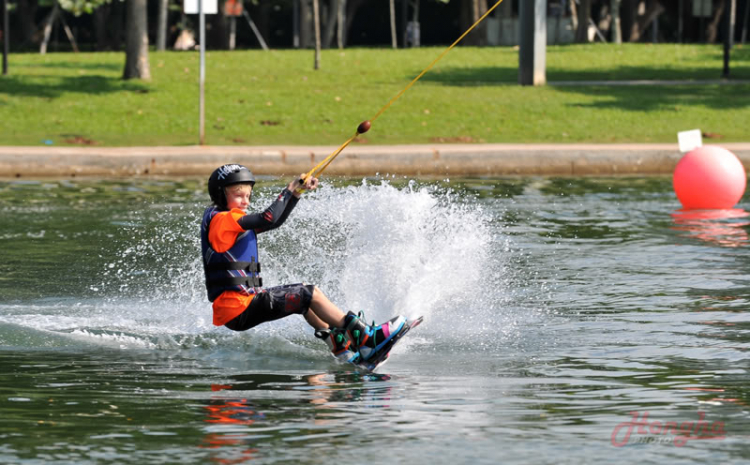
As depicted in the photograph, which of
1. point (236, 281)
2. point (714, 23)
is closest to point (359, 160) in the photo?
point (236, 281)

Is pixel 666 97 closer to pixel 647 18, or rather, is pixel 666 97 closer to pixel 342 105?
pixel 342 105

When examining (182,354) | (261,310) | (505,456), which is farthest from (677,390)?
(182,354)

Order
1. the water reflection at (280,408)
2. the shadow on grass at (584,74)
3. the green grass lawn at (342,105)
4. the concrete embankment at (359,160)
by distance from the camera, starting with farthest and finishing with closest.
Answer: the shadow on grass at (584,74) < the green grass lawn at (342,105) < the concrete embankment at (359,160) < the water reflection at (280,408)

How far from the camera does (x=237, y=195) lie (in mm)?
9141

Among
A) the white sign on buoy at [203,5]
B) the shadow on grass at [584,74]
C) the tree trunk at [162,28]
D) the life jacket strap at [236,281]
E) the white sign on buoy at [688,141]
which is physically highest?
the tree trunk at [162,28]

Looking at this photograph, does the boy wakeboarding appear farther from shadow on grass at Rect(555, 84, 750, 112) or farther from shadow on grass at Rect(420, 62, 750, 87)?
shadow on grass at Rect(420, 62, 750, 87)

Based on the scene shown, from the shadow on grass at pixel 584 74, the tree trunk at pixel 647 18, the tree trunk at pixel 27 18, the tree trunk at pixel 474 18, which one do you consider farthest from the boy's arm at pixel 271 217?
the tree trunk at pixel 27 18

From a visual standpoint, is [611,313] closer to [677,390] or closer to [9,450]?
[677,390]

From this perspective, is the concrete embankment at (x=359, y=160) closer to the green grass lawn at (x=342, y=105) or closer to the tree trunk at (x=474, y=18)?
the green grass lawn at (x=342, y=105)

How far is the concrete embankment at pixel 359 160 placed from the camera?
21.3m

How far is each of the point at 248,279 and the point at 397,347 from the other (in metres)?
1.20

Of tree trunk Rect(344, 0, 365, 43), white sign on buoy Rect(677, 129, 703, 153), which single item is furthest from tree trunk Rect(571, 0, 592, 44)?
white sign on buoy Rect(677, 129, 703, 153)

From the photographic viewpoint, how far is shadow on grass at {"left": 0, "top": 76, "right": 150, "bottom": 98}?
28.5 m

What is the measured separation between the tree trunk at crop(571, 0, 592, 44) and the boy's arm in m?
35.2
